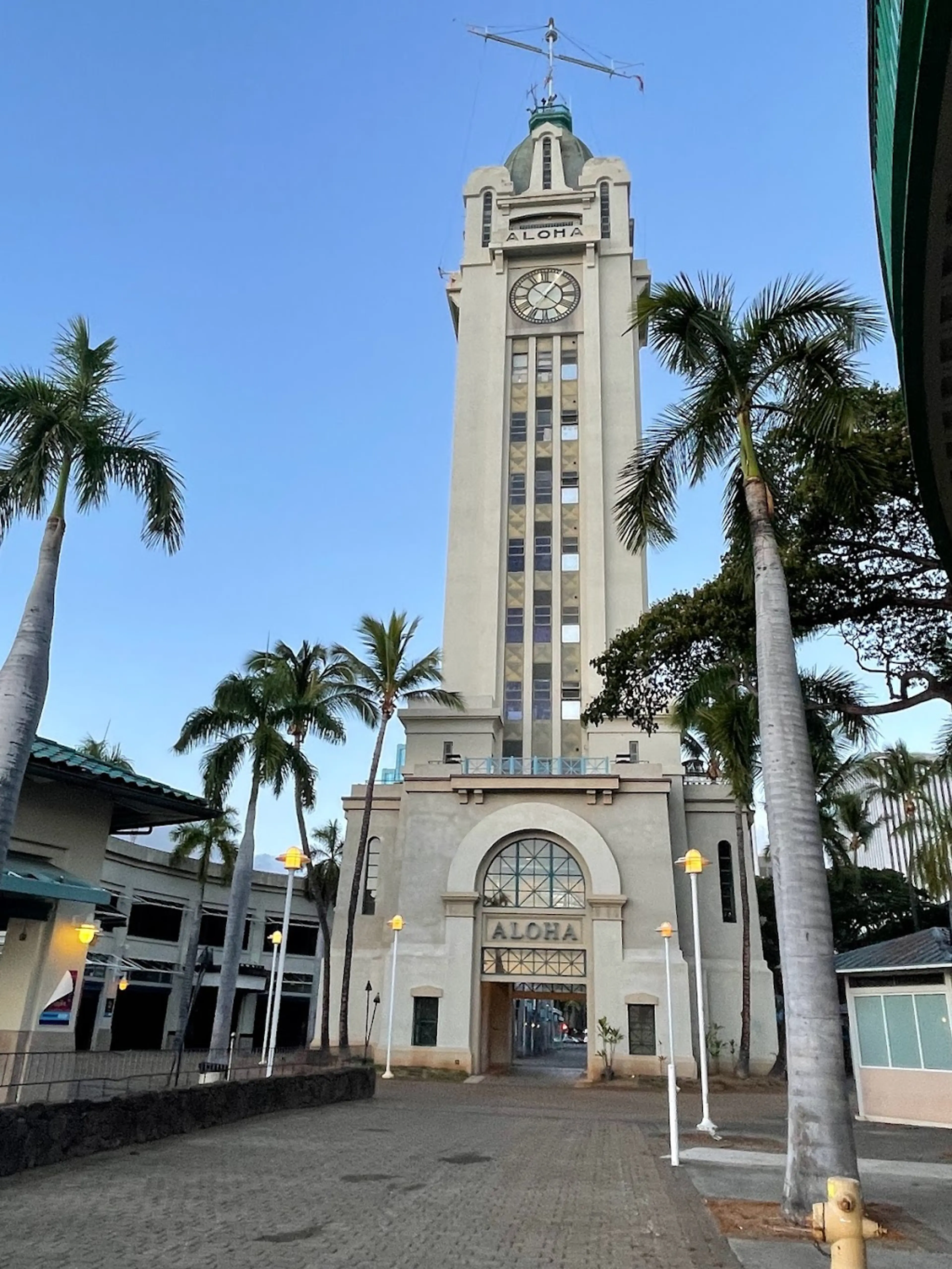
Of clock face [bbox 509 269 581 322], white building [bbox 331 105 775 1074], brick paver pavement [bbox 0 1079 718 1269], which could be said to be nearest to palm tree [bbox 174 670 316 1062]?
white building [bbox 331 105 775 1074]

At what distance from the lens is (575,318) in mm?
49406

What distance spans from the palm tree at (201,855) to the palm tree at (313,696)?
45.4 feet

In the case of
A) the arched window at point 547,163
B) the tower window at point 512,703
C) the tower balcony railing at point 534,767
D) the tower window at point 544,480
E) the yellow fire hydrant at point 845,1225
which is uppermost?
the arched window at point 547,163

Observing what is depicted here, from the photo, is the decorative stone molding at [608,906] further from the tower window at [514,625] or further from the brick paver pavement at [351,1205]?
the brick paver pavement at [351,1205]

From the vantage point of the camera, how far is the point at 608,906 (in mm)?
31656

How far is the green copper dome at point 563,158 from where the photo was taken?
5603cm

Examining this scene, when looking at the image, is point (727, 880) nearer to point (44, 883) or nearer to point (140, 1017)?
point (44, 883)

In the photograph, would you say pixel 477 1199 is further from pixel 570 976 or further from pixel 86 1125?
pixel 570 976

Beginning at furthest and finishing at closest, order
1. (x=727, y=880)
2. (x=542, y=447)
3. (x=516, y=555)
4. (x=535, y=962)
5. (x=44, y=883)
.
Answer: (x=542, y=447)
(x=516, y=555)
(x=727, y=880)
(x=535, y=962)
(x=44, y=883)

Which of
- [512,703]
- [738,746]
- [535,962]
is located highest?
[512,703]

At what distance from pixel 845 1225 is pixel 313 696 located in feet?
85.6

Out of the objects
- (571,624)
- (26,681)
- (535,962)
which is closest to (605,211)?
(571,624)

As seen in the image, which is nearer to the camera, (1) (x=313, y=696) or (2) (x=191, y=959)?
(1) (x=313, y=696)

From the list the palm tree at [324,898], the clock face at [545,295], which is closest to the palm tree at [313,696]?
the palm tree at [324,898]
